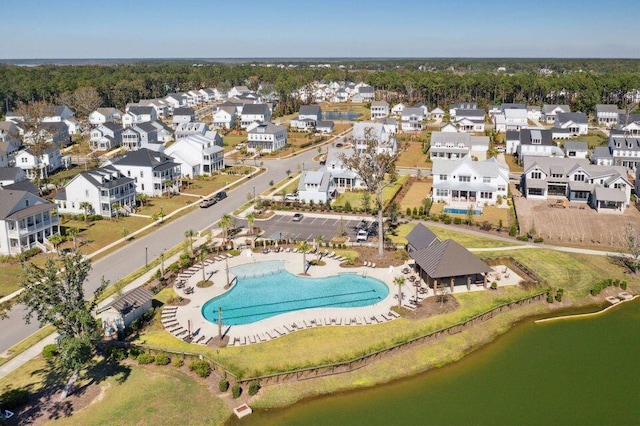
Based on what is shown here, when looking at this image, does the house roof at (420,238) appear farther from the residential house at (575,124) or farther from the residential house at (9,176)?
the residential house at (575,124)

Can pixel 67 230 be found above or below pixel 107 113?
below

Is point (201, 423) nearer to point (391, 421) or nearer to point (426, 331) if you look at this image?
point (391, 421)

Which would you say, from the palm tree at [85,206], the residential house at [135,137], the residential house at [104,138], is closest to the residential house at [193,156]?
the palm tree at [85,206]

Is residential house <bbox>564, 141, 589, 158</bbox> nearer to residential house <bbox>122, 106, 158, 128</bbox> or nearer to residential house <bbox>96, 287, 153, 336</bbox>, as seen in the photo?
residential house <bbox>96, 287, 153, 336</bbox>

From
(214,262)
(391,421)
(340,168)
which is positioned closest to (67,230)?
(214,262)

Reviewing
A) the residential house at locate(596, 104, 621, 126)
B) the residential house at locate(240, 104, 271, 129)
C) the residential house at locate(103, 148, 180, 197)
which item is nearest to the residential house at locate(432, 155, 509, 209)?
the residential house at locate(103, 148, 180, 197)

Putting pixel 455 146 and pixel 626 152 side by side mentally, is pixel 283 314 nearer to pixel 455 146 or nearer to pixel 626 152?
pixel 455 146
